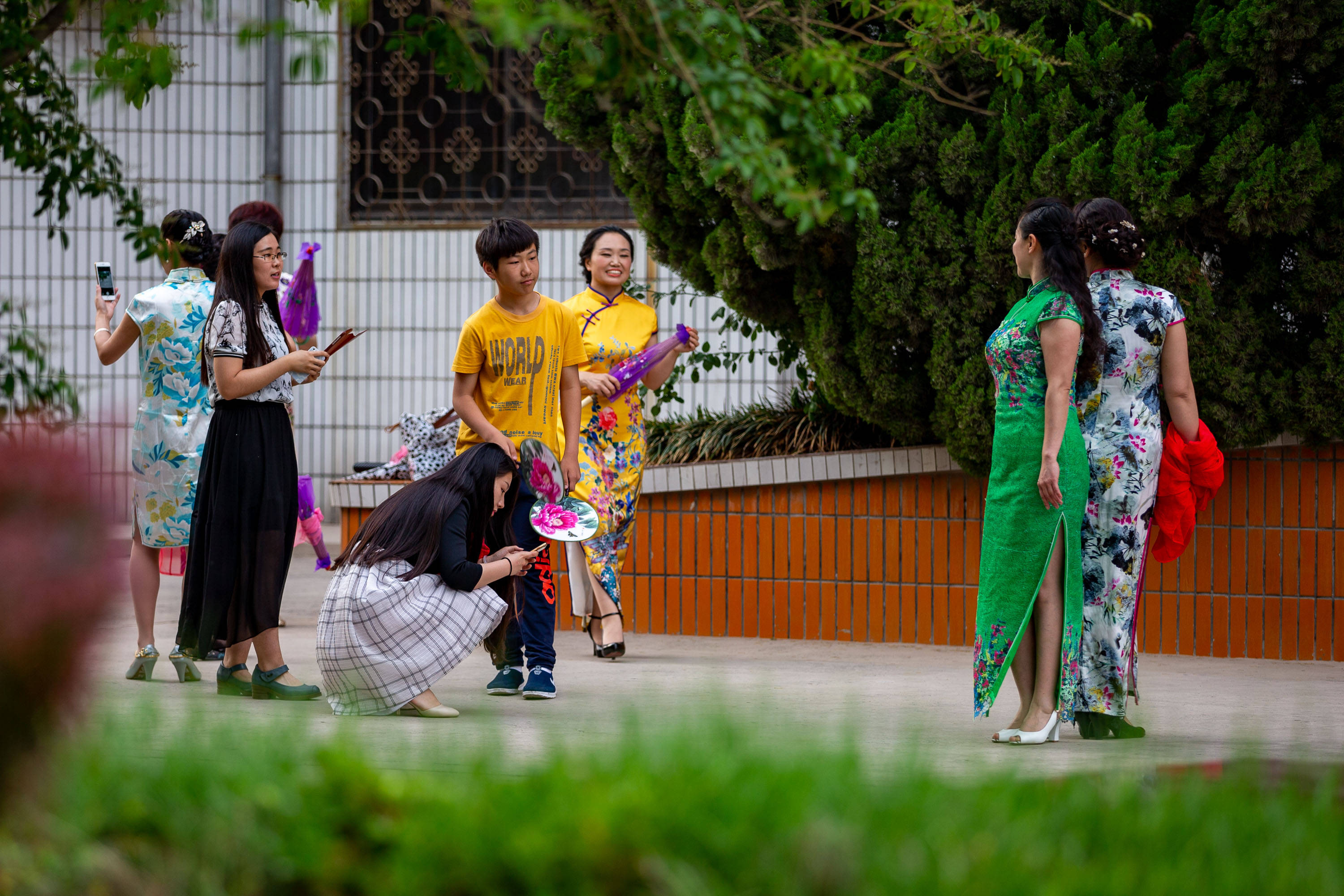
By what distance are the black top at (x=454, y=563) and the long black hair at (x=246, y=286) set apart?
0.98 m

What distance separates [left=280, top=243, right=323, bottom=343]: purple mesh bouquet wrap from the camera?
644 centimetres

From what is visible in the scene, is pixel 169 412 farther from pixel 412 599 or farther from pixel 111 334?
pixel 412 599

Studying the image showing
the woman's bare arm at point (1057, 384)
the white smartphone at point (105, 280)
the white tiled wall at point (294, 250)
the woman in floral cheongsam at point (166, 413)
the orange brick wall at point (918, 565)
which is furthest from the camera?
the white tiled wall at point (294, 250)

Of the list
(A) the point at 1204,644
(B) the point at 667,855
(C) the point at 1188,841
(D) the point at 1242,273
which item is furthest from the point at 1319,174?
(B) the point at 667,855

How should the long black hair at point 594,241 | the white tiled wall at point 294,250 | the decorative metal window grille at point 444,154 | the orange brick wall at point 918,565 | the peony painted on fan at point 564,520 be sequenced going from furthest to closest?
the white tiled wall at point 294,250 < the decorative metal window grille at point 444,154 < the long black hair at point 594,241 < the orange brick wall at point 918,565 < the peony painted on fan at point 564,520

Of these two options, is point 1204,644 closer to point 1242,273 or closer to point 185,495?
point 1242,273

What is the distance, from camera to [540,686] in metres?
5.12

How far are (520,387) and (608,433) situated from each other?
3.57 feet

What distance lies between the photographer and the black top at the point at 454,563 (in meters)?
4.61

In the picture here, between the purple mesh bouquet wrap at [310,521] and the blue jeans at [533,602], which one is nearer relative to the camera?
the blue jeans at [533,602]

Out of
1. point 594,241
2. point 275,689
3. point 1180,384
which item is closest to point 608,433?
point 594,241

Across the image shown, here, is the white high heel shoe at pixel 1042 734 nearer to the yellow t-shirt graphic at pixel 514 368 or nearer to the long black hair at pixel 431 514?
the long black hair at pixel 431 514

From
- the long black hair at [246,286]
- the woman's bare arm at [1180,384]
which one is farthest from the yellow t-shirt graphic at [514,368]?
the woman's bare arm at [1180,384]

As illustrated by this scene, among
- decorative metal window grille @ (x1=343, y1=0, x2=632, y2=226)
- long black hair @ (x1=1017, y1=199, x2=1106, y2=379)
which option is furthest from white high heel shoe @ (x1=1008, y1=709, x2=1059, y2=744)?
decorative metal window grille @ (x1=343, y1=0, x2=632, y2=226)
